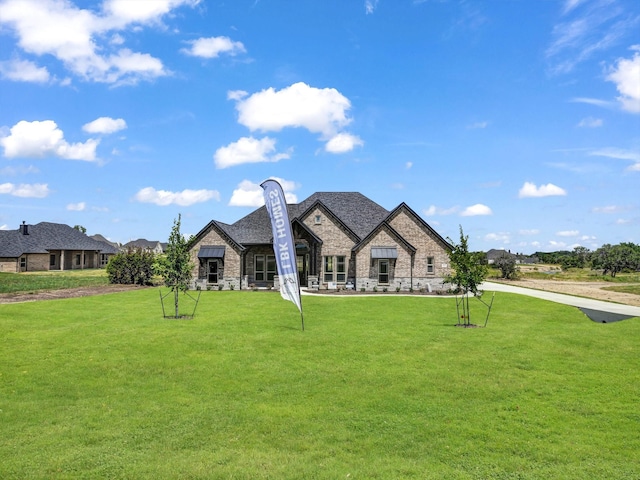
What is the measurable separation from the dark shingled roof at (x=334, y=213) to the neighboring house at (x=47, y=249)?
41503 millimetres

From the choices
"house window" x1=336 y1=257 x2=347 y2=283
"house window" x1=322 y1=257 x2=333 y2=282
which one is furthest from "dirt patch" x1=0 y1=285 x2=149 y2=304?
"house window" x1=336 y1=257 x2=347 y2=283

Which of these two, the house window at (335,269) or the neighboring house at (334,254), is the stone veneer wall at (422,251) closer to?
the neighboring house at (334,254)

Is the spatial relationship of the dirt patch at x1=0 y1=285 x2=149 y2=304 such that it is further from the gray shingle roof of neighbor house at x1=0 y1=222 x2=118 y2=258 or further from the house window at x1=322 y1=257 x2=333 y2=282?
the gray shingle roof of neighbor house at x1=0 y1=222 x2=118 y2=258

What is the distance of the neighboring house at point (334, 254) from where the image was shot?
36.7 metres

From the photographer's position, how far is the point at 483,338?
54.0 ft

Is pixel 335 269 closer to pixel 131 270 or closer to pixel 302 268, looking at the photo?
pixel 302 268

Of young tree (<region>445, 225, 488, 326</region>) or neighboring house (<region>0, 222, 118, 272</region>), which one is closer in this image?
young tree (<region>445, 225, 488, 326</region>)

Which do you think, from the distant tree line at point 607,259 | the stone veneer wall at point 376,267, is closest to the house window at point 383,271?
the stone veneer wall at point 376,267

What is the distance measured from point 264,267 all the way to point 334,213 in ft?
25.1

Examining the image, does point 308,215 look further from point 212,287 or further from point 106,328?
point 106,328

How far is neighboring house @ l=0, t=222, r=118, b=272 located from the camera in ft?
205

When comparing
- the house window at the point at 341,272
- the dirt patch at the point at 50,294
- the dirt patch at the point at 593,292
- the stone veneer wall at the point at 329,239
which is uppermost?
the stone veneer wall at the point at 329,239

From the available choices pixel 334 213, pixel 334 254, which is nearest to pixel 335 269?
pixel 334 254

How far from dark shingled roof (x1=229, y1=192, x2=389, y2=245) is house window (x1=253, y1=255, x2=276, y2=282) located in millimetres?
1587
